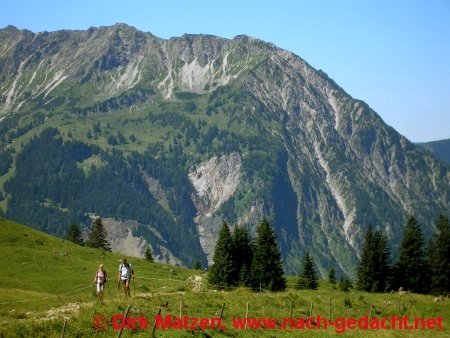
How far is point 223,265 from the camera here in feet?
294

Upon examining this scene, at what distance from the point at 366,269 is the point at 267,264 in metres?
24.8

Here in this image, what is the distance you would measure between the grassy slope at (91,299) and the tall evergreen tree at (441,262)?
20.1 metres

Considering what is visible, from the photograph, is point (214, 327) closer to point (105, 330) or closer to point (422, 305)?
point (105, 330)

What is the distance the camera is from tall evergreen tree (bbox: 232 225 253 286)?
89375 mm

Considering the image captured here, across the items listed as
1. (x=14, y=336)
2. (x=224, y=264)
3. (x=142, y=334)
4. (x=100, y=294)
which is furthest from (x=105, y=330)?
(x=224, y=264)

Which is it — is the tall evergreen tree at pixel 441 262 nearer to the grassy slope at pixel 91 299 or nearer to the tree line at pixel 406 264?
the tree line at pixel 406 264

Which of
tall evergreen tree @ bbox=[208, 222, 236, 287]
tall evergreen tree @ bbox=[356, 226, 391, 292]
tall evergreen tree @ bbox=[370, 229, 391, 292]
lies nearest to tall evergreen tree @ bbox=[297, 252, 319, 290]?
tall evergreen tree @ bbox=[356, 226, 391, 292]

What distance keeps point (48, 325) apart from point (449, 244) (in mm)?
82734

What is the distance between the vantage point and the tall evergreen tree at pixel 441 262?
315 feet

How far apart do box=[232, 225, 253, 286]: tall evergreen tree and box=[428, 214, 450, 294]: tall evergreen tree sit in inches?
1352

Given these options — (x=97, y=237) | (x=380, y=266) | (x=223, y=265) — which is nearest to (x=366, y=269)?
(x=380, y=266)

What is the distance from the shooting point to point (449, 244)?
96.8 meters

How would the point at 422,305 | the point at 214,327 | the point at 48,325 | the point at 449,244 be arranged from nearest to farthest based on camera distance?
1. the point at 48,325
2. the point at 214,327
3. the point at 422,305
4. the point at 449,244

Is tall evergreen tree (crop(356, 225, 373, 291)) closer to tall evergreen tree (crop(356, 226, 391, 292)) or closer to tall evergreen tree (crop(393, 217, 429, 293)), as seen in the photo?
tall evergreen tree (crop(356, 226, 391, 292))
